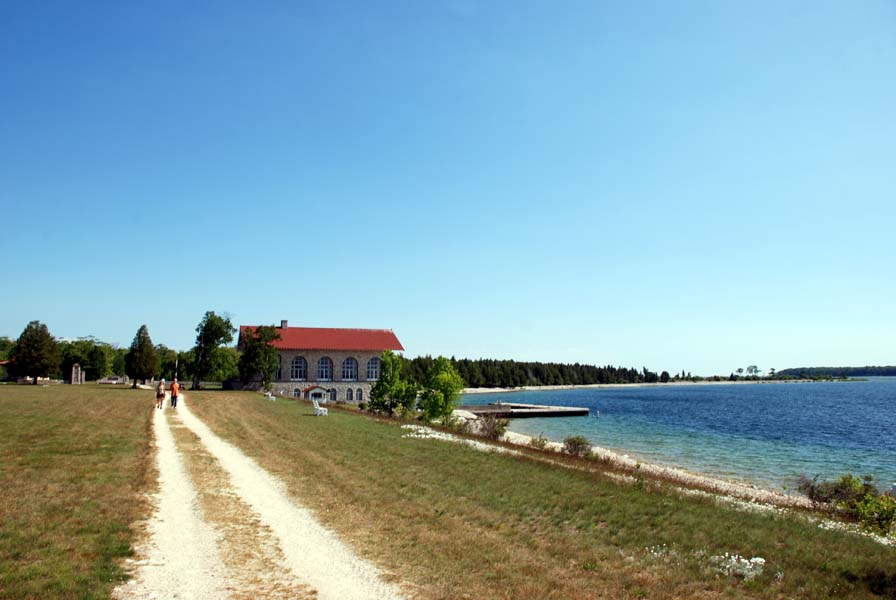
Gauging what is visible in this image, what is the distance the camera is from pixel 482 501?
13812mm

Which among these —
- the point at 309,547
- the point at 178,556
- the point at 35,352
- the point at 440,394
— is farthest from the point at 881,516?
the point at 35,352

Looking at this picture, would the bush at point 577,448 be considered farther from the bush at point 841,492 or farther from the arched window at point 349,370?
the arched window at point 349,370

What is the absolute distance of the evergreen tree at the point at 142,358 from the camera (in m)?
67.9

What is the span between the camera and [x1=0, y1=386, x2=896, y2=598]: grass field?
8602mm

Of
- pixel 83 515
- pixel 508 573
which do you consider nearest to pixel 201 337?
pixel 83 515

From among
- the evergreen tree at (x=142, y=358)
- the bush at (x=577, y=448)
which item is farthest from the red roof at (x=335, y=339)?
the bush at (x=577, y=448)

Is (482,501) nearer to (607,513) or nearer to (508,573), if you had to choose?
(607,513)

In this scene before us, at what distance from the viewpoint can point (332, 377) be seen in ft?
255

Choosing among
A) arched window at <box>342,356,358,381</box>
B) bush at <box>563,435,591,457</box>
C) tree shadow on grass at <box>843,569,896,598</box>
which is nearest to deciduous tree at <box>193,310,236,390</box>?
arched window at <box>342,356,358,381</box>

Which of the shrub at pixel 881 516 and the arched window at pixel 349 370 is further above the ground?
the arched window at pixel 349 370

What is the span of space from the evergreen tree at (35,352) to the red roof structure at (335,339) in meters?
27.5

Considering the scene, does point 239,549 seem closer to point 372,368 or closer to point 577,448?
point 577,448

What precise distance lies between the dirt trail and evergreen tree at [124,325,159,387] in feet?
194

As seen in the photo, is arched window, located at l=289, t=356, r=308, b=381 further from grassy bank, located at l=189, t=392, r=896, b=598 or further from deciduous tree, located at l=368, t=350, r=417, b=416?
grassy bank, located at l=189, t=392, r=896, b=598
